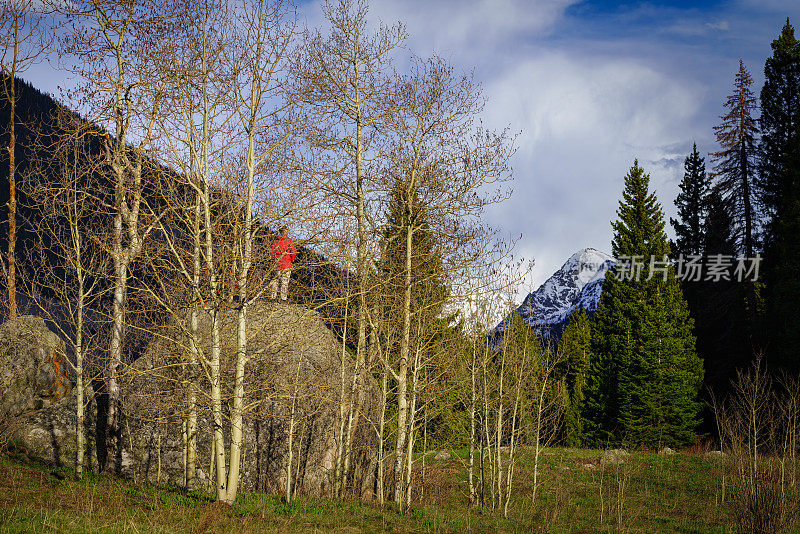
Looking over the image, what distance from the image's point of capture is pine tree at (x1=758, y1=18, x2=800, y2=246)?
3136cm

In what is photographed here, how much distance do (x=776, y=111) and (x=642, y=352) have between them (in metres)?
16.5

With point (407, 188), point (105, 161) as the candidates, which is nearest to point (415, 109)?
point (407, 188)

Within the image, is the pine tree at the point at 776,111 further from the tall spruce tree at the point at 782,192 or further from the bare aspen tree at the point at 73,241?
the bare aspen tree at the point at 73,241

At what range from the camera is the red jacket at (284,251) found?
11.2 m

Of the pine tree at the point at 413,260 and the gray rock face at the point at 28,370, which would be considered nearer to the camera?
the pine tree at the point at 413,260

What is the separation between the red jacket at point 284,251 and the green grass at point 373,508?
15.2ft

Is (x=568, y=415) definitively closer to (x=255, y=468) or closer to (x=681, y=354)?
(x=681, y=354)

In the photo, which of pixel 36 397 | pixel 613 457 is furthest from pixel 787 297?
pixel 36 397

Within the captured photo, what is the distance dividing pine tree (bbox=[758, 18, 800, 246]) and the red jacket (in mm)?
29932

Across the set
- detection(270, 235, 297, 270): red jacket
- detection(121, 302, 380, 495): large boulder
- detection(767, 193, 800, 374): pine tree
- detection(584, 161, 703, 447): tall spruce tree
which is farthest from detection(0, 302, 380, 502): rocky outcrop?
detection(767, 193, 800, 374): pine tree

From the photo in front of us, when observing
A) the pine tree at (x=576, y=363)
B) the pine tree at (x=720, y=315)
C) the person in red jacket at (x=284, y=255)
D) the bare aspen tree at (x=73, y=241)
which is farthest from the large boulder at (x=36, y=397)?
the pine tree at (x=720, y=315)

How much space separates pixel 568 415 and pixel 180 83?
29361mm

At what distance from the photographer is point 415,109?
15102 mm

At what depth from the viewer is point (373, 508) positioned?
12289 mm
